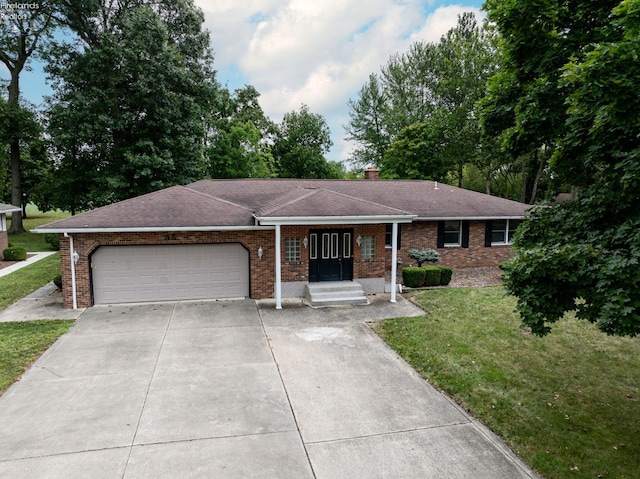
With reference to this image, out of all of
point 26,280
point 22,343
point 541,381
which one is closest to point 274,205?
point 22,343

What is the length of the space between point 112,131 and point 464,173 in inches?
1256

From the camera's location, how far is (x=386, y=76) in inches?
1596

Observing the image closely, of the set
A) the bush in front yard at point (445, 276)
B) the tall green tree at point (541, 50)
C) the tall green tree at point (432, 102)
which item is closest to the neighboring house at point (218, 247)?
the bush in front yard at point (445, 276)

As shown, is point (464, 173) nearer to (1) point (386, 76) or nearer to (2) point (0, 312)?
(1) point (386, 76)

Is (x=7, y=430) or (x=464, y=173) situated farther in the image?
(x=464, y=173)

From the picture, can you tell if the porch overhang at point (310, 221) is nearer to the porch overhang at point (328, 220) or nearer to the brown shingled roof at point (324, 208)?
the porch overhang at point (328, 220)

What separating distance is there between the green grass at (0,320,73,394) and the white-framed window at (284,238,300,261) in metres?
6.00

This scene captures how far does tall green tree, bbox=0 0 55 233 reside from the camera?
2488 centimetres

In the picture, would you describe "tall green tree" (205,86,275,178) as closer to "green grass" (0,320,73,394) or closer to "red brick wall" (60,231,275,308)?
"red brick wall" (60,231,275,308)

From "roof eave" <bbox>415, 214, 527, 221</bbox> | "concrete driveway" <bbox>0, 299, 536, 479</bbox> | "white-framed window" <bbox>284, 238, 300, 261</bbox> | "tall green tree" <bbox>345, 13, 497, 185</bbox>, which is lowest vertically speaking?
"concrete driveway" <bbox>0, 299, 536, 479</bbox>

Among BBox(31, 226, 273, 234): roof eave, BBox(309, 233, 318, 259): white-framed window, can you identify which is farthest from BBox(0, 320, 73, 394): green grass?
BBox(309, 233, 318, 259): white-framed window

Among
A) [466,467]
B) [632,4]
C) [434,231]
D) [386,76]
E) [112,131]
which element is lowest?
[466,467]

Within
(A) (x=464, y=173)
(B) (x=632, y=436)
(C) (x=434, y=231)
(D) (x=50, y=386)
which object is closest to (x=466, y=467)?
(B) (x=632, y=436)

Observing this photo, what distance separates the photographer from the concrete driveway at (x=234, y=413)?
4.86 metres
